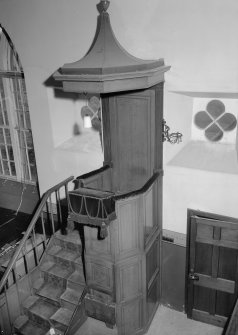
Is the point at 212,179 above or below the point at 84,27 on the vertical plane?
below

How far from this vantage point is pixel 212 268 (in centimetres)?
641

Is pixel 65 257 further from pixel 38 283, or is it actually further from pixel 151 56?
pixel 151 56

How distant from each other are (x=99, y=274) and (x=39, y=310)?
1.35 metres

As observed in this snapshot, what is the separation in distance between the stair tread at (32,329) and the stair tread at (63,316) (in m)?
0.32

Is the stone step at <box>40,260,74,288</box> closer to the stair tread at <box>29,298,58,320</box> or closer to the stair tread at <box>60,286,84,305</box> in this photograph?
the stair tread at <box>60,286,84,305</box>

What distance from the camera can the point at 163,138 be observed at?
6035 mm

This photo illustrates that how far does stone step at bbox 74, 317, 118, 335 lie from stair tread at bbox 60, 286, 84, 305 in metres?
0.53

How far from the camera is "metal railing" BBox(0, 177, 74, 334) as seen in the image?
19.6 feet

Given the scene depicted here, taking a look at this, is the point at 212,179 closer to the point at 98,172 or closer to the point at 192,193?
the point at 192,193

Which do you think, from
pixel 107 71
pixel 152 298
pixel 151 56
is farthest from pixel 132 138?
pixel 152 298

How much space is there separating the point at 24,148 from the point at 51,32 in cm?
330

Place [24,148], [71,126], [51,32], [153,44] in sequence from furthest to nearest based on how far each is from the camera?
[24,148]
[71,126]
[51,32]
[153,44]

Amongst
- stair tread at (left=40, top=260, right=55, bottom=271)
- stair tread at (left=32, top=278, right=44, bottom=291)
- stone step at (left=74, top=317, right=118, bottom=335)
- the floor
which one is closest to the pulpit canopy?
stair tread at (left=40, top=260, right=55, bottom=271)

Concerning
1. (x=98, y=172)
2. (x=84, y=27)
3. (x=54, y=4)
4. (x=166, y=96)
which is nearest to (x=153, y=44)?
(x=166, y=96)
